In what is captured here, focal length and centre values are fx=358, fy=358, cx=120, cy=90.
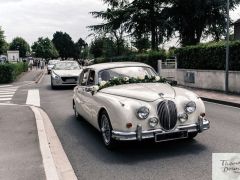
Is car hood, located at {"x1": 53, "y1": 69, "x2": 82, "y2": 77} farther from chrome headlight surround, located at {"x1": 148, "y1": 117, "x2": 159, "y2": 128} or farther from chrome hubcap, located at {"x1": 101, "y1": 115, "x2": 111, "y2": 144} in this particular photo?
chrome headlight surround, located at {"x1": 148, "y1": 117, "x2": 159, "y2": 128}

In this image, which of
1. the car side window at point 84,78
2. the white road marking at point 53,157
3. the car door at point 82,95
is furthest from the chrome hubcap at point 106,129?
the car side window at point 84,78

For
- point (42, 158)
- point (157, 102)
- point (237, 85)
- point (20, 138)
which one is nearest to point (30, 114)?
point (20, 138)

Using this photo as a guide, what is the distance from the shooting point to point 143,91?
6.25m

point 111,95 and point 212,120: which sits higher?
point 111,95

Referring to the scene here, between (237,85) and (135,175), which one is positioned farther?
(237,85)

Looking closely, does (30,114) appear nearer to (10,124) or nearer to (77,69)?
(10,124)

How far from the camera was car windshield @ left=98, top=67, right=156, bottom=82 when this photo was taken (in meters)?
7.52

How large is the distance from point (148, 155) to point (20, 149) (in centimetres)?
223

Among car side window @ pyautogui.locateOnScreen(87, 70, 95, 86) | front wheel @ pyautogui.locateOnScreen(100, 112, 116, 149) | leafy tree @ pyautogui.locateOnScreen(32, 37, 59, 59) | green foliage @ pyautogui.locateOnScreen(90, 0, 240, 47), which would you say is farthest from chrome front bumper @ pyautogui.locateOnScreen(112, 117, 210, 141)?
leafy tree @ pyautogui.locateOnScreen(32, 37, 59, 59)

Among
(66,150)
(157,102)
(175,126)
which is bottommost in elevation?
(66,150)

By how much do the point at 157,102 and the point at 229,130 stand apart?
259 centimetres

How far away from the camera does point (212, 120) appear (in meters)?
8.95

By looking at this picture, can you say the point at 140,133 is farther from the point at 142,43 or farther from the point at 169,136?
the point at 142,43

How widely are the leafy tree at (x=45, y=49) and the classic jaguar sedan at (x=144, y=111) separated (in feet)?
388
